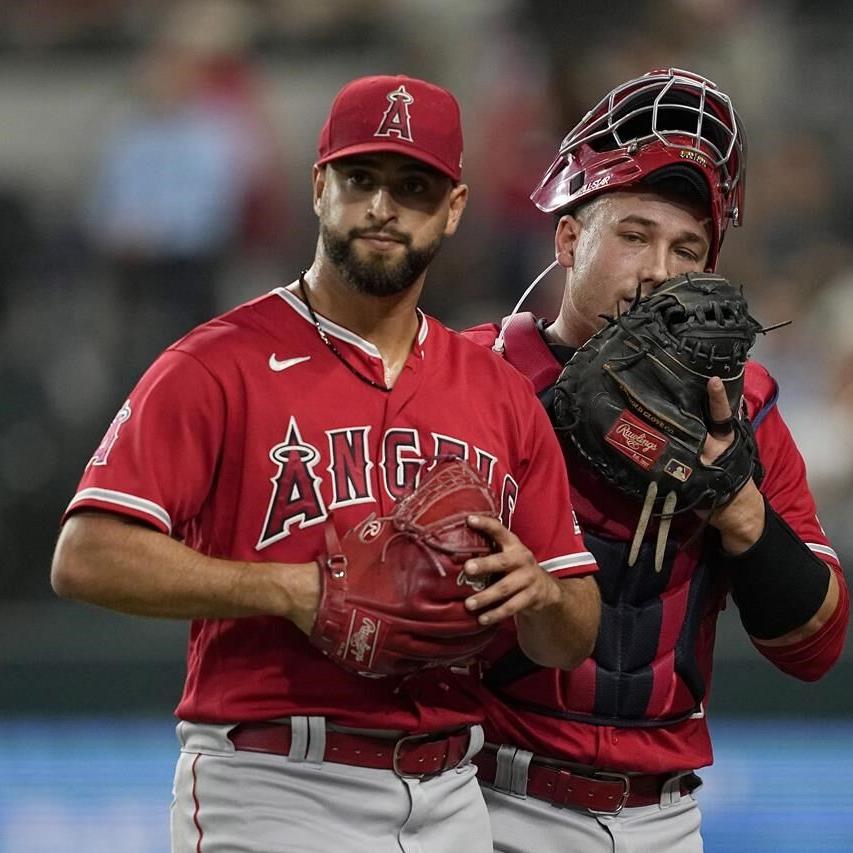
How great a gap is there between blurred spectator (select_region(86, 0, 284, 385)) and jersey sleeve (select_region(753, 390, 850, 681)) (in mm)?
3757

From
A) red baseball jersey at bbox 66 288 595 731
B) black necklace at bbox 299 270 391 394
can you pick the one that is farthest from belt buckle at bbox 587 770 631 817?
black necklace at bbox 299 270 391 394

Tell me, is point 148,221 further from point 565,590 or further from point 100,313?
point 565,590

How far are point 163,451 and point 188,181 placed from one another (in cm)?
479

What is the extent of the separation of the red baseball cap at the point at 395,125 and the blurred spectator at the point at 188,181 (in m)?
4.02

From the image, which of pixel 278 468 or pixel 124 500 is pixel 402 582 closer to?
pixel 278 468

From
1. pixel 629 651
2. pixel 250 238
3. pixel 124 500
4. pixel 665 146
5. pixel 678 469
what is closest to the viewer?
pixel 124 500

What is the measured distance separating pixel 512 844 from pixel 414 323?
0.96 metres

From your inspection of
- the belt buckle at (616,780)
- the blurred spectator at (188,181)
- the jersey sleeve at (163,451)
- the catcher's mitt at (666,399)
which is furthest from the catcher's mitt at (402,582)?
the blurred spectator at (188,181)

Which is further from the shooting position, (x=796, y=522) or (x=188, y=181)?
(x=188, y=181)

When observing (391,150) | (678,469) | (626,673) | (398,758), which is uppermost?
(391,150)

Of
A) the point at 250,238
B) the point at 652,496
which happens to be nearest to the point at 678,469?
the point at 652,496

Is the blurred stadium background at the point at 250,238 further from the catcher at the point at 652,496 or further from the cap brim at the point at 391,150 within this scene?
the cap brim at the point at 391,150

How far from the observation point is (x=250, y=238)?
7340mm

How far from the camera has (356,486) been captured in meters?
2.70
